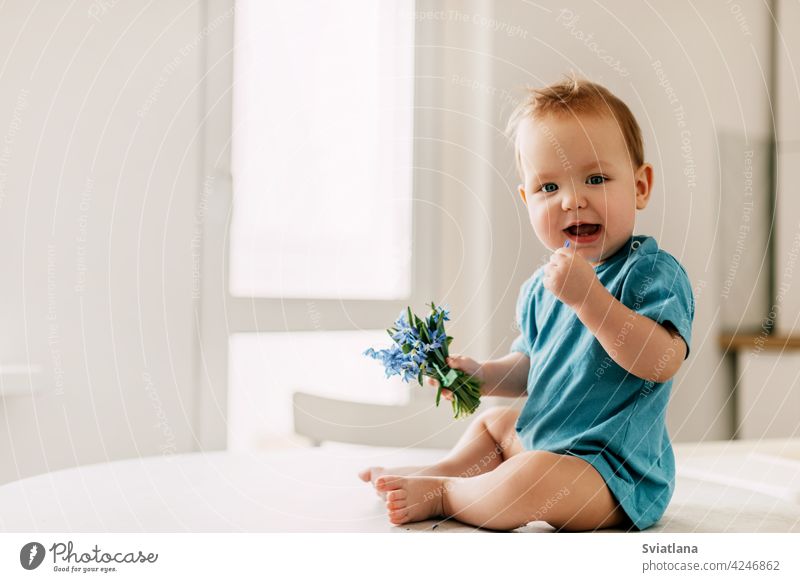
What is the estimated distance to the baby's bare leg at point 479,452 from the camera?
81 centimetres

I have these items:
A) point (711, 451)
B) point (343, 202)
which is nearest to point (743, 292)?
point (711, 451)

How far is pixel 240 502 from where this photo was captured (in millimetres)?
757

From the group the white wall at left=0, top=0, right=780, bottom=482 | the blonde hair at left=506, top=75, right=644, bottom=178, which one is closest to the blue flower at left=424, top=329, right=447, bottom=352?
the blonde hair at left=506, top=75, right=644, bottom=178

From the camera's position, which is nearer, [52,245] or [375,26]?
[52,245]

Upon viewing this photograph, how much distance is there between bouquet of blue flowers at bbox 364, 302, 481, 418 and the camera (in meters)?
0.72

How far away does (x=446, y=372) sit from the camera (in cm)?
75

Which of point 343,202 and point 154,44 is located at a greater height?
point 154,44

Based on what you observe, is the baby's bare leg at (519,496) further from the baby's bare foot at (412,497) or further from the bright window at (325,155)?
the bright window at (325,155)

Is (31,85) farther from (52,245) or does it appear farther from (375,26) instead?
(375,26)
